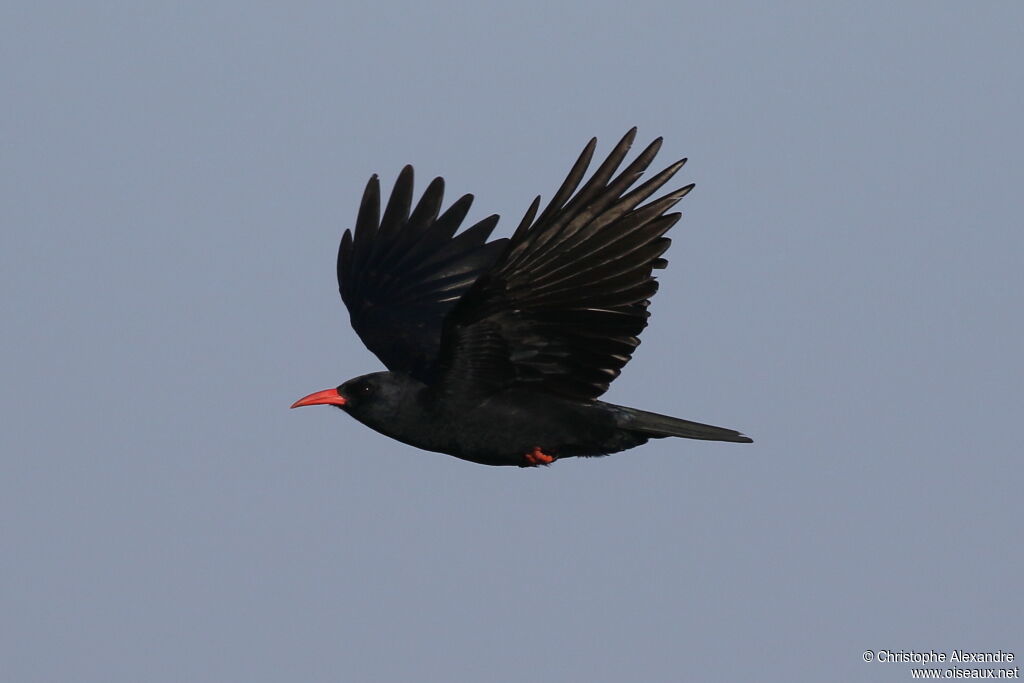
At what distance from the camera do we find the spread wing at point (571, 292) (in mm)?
9328

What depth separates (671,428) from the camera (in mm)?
10383

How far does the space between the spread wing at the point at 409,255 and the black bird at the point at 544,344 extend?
0.77 ft

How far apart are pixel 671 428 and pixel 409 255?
124 inches

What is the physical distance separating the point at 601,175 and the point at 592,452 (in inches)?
85.8

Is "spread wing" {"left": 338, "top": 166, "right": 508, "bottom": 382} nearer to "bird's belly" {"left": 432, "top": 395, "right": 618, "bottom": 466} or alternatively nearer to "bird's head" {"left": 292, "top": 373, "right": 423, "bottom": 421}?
"bird's head" {"left": 292, "top": 373, "right": 423, "bottom": 421}

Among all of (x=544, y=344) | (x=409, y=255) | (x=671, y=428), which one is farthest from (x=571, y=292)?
(x=409, y=255)

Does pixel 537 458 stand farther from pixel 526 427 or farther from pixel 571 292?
pixel 571 292

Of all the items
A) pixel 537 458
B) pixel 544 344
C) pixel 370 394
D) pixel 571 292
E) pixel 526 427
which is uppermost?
pixel 571 292

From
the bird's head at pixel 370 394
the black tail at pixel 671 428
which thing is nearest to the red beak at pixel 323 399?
the bird's head at pixel 370 394

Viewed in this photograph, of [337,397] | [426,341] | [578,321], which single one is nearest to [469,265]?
[426,341]

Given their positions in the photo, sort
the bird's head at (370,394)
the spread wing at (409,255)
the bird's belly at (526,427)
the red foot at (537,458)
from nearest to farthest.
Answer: the bird's belly at (526,427)
the red foot at (537,458)
the bird's head at (370,394)
the spread wing at (409,255)

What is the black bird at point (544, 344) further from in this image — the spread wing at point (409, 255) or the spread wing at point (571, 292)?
the spread wing at point (409, 255)

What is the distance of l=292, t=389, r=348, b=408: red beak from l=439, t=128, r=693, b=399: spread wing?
1.20 metres

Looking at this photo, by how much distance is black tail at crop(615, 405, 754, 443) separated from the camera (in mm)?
10328
